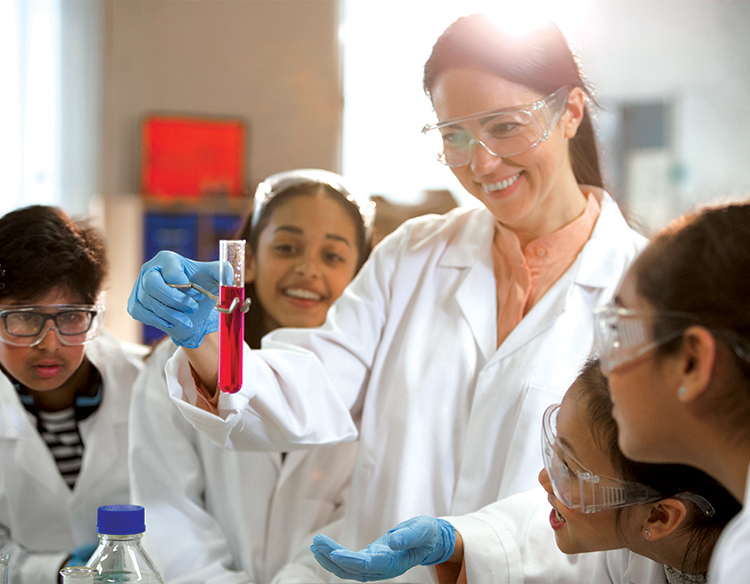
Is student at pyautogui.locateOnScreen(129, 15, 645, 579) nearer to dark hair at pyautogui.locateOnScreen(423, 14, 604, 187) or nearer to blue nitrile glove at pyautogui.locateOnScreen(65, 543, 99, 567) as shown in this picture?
dark hair at pyautogui.locateOnScreen(423, 14, 604, 187)

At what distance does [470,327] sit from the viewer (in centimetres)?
148

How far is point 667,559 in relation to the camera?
1.12 meters

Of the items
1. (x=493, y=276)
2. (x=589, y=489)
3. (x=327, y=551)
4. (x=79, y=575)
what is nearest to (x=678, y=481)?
(x=589, y=489)

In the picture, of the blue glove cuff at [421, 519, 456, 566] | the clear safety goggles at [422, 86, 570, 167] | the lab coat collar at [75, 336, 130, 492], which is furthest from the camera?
the lab coat collar at [75, 336, 130, 492]

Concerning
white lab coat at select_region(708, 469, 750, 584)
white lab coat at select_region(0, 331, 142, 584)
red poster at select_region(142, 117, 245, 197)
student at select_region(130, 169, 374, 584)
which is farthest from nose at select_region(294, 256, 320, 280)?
red poster at select_region(142, 117, 245, 197)

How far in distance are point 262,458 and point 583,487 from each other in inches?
30.7

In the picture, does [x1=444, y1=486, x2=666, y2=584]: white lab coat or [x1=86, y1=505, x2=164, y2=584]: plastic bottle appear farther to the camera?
[x1=444, y1=486, x2=666, y2=584]: white lab coat

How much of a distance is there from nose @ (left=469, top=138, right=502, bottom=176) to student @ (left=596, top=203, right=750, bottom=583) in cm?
53

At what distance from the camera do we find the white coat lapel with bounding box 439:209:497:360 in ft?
4.83

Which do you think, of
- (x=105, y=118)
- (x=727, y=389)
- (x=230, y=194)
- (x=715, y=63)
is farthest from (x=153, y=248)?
(x=727, y=389)

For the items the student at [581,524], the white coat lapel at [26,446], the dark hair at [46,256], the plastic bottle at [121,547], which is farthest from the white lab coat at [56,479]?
the student at [581,524]

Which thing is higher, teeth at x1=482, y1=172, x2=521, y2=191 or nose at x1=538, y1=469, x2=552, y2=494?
teeth at x1=482, y1=172, x2=521, y2=191

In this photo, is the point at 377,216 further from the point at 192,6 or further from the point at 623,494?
the point at 192,6

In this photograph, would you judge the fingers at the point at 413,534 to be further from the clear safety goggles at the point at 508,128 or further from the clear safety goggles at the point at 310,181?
the clear safety goggles at the point at 310,181
